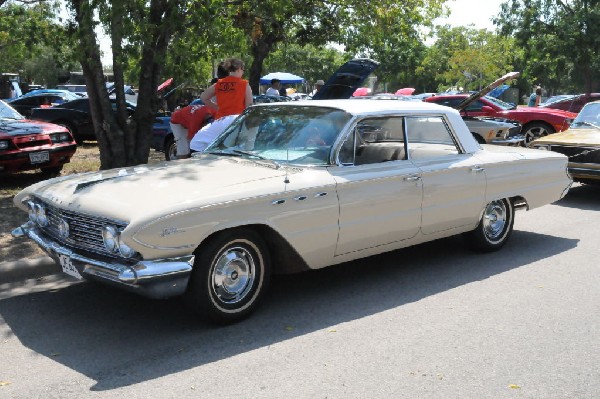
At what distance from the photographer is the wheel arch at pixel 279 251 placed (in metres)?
4.88

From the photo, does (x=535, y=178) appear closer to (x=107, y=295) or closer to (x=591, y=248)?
(x=591, y=248)

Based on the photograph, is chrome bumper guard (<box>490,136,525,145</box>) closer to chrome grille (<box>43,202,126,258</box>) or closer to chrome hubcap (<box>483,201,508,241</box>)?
chrome hubcap (<box>483,201,508,241</box>)

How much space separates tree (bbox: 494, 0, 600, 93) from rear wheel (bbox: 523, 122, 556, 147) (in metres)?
13.2

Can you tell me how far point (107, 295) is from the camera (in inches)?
214

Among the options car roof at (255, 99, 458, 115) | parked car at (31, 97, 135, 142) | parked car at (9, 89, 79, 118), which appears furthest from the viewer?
parked car at (9, 89, 79, 118)

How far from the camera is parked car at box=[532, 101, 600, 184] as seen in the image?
9680 millimetres

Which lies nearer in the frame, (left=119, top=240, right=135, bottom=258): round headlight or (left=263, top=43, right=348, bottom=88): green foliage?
(left=119, top=240, right=135, bottom=258): round headlight

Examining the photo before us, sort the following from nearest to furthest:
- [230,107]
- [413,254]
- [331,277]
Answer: [331,277], [413,254], [230,107]

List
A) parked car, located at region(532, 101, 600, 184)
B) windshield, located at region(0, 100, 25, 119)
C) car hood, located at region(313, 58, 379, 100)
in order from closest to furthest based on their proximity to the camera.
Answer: parked car, located at region(532, 101, 600, 184)
windshield, located at region(0, 100, 25, 119)
car hood, located at region(313, 58, 379, 100)

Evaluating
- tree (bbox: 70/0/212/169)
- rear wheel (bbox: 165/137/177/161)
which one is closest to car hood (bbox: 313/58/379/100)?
rear wheel (bbox: 165/137/177/161)

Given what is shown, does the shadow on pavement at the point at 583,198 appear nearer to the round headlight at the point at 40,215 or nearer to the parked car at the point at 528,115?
the parked car at the point at 528,115

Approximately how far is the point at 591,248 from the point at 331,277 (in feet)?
9.70

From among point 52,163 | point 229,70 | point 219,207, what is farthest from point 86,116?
point 219,207

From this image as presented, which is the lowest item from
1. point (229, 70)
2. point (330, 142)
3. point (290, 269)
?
point (290, 269)
